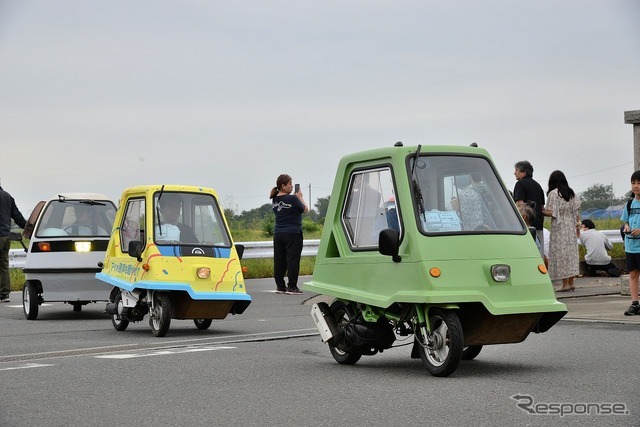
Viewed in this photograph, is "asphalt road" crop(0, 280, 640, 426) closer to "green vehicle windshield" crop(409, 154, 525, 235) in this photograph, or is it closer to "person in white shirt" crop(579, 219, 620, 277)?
"green vehicle windshield" crop(409, 154, 525, 235)

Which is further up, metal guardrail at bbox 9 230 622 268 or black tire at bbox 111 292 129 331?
metal guardrail at bbox 9 230 622 268

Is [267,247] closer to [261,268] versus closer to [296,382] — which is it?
[261,268]

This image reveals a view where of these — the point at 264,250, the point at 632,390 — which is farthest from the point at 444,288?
the point at 264,250

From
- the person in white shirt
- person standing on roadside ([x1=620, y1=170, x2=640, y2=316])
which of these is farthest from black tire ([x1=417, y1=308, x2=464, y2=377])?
the person in white shirt

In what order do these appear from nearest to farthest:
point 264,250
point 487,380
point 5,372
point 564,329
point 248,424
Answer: point 248,424 < point 487,380 < point 5,372 < point 564,329 < point 264,250

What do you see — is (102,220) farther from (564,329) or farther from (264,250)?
(264,250)

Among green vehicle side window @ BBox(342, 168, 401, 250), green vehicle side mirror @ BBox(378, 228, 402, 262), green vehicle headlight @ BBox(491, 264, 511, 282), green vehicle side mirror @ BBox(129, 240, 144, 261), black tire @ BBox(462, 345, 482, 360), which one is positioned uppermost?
green vehicle side window @ BBox(342, 168, 401, 250)

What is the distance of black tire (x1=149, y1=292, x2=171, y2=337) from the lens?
556 inches

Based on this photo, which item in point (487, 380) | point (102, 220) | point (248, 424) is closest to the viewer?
point (248, 424)

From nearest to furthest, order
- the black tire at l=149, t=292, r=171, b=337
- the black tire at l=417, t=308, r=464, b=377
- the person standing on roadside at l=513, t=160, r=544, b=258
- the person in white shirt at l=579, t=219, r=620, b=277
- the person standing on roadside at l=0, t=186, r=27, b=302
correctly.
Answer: the black tire at l=417, t=308, r=464, b=377, the black tire at l=149, t=292, r=171, b=337, the person standing on roadside at l=513, t=160, r=544, b=258, the person standing on roadside at l=0, t=186, r=27, b=302, the person in white shirt at l=579, t=219, r=620, b=277

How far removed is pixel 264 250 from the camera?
28.2 m

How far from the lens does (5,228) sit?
20.8 metres

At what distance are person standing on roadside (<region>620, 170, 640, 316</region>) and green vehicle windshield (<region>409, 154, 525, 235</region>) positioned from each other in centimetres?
449

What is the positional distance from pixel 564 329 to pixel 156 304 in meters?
4.80
